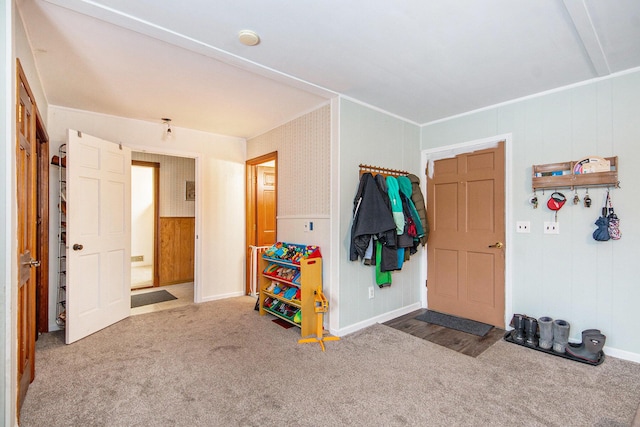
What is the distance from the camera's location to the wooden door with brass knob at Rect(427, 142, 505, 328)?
3215 millimetres

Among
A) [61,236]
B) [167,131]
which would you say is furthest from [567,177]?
[61,236]

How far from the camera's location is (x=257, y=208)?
4.54 meters

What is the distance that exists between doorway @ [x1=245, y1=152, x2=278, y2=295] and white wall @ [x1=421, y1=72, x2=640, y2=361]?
9.84 feet

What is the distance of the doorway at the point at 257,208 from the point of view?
4473 mm

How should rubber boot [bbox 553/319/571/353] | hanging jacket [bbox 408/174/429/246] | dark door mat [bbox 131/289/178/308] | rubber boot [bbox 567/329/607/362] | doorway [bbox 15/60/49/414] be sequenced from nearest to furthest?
doorway [bbox 15/60/49/414] → rubber boot [bbox 567/329/607/362] → rubber boot [bbox 553/319/571/353] → hanging jacket [bbox 408/174/429/246] → dark door mat [bbox 131/289/178/308]

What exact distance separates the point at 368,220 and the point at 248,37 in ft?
5.95

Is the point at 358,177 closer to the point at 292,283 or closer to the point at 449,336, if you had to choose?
the point at 292,283

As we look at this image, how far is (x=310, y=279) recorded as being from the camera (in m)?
3.02

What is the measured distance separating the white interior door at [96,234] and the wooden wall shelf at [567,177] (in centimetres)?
440

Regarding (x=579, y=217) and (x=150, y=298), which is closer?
(x=579, y=217)

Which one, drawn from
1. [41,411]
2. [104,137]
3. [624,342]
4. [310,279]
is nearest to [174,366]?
[41,411]

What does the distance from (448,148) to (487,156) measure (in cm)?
46

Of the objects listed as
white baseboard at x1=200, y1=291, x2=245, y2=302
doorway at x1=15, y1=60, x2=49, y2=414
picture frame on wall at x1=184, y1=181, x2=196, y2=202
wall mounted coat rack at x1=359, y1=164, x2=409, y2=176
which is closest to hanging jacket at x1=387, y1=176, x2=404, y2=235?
wall mounted coat rack at x1=359, y1=164, x2=409, y2=176

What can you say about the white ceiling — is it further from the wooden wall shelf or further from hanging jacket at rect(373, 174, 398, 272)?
hanging jacket at rect(373, 174, 398, 272)
